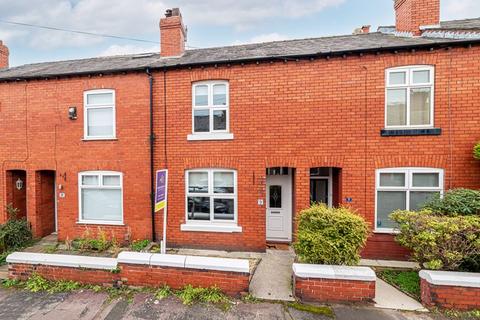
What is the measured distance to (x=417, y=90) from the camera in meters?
6.34

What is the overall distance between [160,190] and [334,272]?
4158mm

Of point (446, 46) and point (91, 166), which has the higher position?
point (446, 46)

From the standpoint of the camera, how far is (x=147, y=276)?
4867 millimetres

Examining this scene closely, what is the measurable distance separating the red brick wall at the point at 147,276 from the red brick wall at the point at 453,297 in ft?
10.8

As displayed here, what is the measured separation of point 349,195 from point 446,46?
4553 millimetres

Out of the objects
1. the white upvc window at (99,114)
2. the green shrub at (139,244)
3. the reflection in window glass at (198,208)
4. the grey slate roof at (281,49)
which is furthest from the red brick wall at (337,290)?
the white upvc window at (99,114)

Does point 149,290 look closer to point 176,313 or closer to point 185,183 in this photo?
point 176,313

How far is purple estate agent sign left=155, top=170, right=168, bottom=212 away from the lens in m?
5.58

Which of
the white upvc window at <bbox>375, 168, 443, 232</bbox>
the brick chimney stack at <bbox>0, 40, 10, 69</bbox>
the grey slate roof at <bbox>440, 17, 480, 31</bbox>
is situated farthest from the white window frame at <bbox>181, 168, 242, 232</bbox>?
the brick chimney stack at <bbox>0, 40, 10, 69</bbox>

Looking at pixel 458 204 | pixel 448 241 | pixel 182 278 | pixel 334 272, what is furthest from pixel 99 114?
pixel 458 204

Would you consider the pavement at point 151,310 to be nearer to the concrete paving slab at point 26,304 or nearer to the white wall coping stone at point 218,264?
the concrete paving slab at point 26,304

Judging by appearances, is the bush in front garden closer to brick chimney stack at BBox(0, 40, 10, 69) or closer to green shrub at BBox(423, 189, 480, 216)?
green shrub at BBox(423, 189, 480, 216)

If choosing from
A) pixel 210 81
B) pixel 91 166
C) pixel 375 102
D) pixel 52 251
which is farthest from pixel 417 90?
pixel 52 251

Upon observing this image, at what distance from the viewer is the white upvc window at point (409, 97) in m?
6.27
